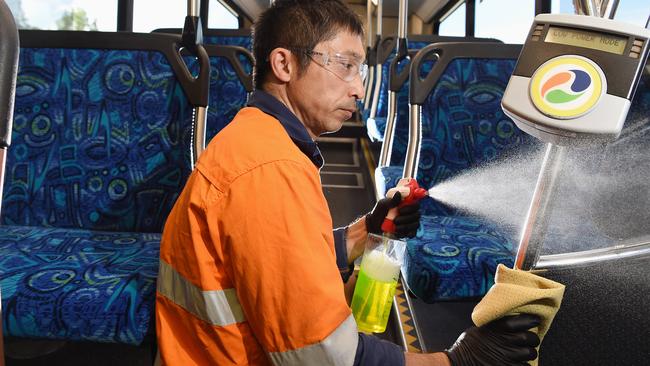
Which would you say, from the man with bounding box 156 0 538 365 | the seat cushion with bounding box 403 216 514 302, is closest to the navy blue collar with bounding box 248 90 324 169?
the man with bounding box 156 0 538 365

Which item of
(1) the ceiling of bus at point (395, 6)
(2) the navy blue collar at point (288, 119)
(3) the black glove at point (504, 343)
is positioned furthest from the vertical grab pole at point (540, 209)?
(1) the ceiling of bus at point (395, 6)

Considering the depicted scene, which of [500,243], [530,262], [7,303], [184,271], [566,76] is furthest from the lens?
[500,243]

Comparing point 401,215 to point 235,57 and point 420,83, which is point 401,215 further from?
point 235,57

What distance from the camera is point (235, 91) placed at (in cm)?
235

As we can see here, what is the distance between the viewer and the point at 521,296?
88cm

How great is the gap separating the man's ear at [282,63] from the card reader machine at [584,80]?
1.91ft

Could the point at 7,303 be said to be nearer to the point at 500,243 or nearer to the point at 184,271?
the point at 184,271

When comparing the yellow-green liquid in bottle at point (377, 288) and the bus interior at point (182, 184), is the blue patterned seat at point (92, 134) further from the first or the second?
the yellow-green liquid in bottle at point (377, 288)

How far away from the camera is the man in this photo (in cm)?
90

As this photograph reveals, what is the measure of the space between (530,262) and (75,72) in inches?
72.1

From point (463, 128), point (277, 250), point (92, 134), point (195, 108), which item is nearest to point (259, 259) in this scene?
point (277, 250)

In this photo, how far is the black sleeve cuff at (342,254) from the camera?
166 cm

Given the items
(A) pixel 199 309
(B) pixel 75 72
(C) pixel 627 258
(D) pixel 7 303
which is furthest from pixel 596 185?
(B) pixel 75 72

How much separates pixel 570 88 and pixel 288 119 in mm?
589
